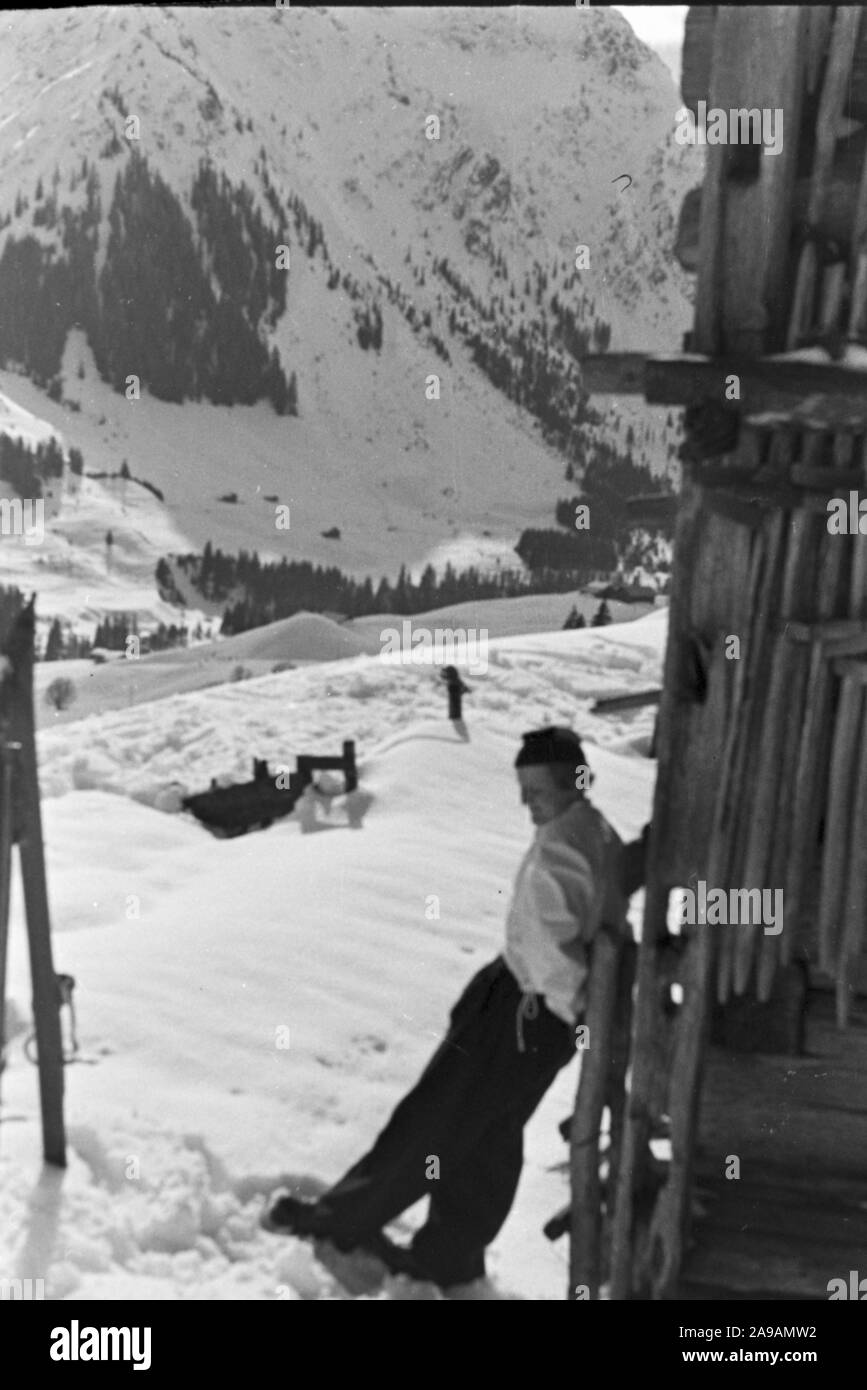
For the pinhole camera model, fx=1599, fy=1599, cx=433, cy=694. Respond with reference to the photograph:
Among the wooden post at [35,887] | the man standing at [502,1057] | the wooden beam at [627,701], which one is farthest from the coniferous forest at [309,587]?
the man standing at [502,1057]

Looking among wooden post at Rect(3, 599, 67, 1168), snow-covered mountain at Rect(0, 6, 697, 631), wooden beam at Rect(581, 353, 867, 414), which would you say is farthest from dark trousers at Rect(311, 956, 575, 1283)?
snow-covered mountain at Rect(0, 6, 697, 631)

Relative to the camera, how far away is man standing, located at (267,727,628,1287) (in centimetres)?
517

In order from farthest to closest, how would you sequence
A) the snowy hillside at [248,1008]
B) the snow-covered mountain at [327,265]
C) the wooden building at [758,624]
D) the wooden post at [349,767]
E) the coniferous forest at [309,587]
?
the snow-covered mountain at [327,265]
the coniferous forest at [309,587]
the wooden post at [349,767]
the snowy hillside at [248,1008]
the wooden building at [758,624]

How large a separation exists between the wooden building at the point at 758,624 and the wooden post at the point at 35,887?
2.06 meters

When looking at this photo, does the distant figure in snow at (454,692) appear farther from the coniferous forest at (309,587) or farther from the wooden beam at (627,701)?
the coniferous forest at (309,587)

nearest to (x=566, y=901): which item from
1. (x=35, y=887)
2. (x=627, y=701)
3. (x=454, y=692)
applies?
(x=627, y=701)

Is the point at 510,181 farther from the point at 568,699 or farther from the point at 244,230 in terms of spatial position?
the point at 568,699

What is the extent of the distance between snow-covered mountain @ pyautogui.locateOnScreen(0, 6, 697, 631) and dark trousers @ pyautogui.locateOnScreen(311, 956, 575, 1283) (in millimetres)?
57356

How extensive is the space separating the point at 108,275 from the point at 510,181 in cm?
5514

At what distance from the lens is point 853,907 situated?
4832 millimetres

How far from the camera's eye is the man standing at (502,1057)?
5172 millimetres

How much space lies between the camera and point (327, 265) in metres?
130

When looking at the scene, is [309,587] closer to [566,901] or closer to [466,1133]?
[466,1133]

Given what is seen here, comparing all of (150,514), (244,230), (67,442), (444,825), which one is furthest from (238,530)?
(444,825)
